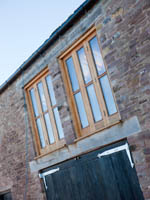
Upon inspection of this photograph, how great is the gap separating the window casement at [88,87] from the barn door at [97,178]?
0.65 meters

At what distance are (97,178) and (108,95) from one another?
1.85 m

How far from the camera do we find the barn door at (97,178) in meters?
5.19

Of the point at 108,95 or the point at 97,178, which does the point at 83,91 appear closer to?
the point at 108,95

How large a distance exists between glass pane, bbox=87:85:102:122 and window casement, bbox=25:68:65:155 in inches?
49.1

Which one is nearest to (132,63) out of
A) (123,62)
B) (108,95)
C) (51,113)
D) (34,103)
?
(123,62)

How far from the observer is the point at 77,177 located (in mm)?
6211

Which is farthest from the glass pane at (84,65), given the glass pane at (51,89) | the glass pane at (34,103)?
the glass pane at (34,103)

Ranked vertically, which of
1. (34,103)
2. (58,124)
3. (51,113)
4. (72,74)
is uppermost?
(72,74)

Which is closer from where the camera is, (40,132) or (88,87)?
(88,87)

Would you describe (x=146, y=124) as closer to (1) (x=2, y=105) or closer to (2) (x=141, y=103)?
(2) (x=141, y=103)

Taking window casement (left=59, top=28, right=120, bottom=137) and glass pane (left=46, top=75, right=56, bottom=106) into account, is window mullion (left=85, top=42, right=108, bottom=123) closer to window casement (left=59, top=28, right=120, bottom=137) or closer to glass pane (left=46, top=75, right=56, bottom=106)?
window casement (left=59, top=28, right=120, bottom=137)

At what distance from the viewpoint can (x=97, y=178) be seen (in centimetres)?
577

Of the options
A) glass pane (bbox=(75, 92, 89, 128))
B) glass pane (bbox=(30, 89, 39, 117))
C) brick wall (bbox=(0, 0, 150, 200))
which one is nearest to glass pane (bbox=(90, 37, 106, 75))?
brick wall (bbox=(0, 0, 150, 200))

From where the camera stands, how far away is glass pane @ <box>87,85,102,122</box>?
596 centimetres
